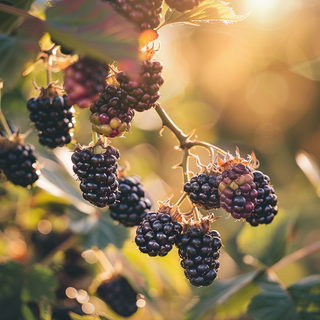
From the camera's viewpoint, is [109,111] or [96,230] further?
[96,230]

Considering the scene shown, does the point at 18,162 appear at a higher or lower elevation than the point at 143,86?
lower

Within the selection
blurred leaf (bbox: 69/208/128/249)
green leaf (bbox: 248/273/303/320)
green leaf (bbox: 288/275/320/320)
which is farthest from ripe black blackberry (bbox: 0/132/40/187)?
green leaf (bbox: 288/275/320/320)

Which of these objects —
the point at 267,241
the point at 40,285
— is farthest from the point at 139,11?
the point at 267,241

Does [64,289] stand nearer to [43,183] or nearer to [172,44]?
[43,183]

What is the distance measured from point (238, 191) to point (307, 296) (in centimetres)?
119

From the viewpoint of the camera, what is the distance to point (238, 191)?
1.10 metres

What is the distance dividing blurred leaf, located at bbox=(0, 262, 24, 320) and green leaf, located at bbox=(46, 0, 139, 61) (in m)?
1.56

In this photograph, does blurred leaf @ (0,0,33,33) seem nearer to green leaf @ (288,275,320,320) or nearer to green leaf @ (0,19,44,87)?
green leaf @ (0,19,44,87)

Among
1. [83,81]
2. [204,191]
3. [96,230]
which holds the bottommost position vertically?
[96,230]

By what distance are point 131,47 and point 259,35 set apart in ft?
11.6

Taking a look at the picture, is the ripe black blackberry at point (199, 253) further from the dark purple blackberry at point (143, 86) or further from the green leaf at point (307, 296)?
the green leaf at point (307, 296)

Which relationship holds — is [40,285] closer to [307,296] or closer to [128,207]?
[128,207]

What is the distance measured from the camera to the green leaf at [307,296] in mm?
1801

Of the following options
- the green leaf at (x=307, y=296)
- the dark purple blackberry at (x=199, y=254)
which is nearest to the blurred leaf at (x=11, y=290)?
the dark purple blackberry at (x=199, y=254)
